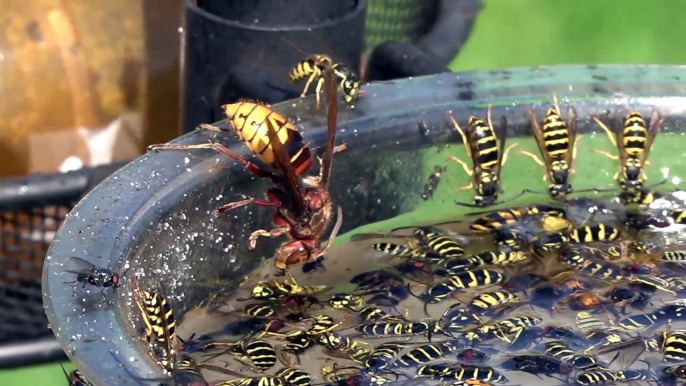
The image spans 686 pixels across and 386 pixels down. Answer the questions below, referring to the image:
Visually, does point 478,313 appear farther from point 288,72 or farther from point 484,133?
point 288,72

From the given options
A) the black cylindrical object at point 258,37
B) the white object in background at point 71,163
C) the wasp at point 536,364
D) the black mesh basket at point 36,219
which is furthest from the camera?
the white object in background at point 71,163

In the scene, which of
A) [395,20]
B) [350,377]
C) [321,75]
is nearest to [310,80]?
[321,75]

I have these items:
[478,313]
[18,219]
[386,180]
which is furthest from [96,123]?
[478,313]

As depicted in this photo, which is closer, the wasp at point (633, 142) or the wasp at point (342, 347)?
the wasp at point (342, 347)

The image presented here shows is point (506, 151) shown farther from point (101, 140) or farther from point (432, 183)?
point (101, 140)

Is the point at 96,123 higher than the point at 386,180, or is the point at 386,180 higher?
the point at 386,180

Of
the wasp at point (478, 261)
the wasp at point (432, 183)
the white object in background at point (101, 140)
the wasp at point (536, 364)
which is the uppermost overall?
the wasp at point (432, 183)

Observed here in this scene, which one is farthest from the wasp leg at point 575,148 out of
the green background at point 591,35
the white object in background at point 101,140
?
the white object in background at point 101,140

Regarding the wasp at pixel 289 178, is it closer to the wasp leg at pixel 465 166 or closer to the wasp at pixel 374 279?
the wasp at pixel 374 279
